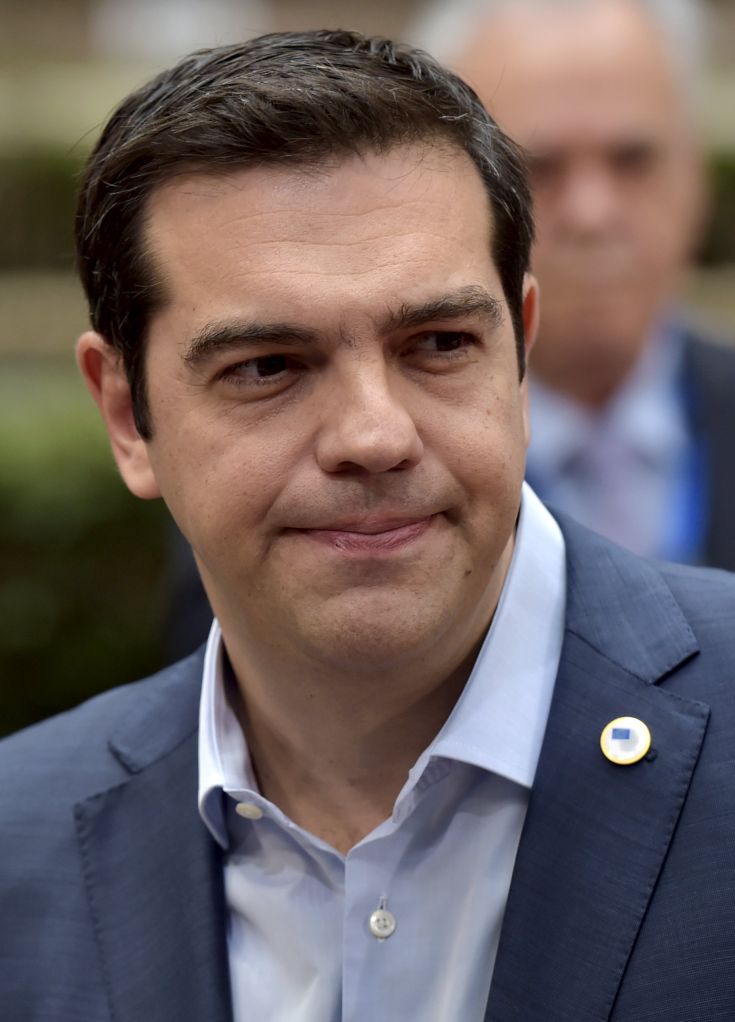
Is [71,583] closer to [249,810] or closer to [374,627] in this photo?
[249,810]

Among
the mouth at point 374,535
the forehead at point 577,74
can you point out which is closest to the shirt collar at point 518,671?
the mouth at point 374,535

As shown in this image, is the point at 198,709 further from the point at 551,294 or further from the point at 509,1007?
the point at 551,294

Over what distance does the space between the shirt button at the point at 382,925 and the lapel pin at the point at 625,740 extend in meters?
0.42

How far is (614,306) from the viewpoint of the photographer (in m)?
4.27

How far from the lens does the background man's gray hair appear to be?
185 inches

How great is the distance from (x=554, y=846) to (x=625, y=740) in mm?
193

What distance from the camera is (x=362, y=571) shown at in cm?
243

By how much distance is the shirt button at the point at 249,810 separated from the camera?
8.85 ft

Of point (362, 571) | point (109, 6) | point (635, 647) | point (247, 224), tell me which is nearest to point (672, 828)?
point (635, 647)

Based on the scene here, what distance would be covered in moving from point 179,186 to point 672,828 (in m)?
1.24

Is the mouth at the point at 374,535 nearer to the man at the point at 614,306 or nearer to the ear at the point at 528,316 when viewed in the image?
the ear at the point at 528,316

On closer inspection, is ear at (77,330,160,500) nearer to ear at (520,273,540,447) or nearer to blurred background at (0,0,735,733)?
ear at (520,273,540,447)

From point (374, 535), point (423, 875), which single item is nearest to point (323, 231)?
point (374, 535)

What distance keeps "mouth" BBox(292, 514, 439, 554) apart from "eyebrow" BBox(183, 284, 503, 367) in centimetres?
28
